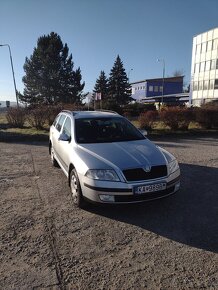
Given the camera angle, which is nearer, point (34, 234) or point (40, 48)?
point (34, 234)

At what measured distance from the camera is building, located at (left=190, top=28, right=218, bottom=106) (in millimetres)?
53219

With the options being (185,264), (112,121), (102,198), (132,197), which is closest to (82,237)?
(102,198)

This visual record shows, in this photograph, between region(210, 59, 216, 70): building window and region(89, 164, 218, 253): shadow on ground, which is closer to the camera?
region(89, 164, 218, 253): shadow on ground

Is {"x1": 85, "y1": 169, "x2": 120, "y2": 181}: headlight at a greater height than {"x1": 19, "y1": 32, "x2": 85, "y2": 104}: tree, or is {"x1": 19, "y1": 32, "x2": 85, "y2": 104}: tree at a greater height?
{"x1": 19, "y1": 32, "x2": 85, "y2": 104}: tree

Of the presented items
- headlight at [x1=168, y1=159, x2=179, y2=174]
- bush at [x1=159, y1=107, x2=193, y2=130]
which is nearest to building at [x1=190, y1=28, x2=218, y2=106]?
bush at [x1=159, y1=107, x2=193, y2=130]

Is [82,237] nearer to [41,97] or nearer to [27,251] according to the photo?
[27,251]

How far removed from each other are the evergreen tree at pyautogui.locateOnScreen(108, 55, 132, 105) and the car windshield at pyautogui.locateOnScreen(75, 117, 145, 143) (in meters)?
54.1

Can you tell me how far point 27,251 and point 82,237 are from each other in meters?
0.77

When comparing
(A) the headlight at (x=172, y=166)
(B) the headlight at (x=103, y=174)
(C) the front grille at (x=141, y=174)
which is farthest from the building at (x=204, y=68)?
(B) the headlight at (x=103, y=174)

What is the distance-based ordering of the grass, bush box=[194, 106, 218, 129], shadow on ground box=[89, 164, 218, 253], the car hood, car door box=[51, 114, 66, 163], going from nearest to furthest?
shadow on ground box=[89, 164, 218, 253], the car hood, car door box=[51, 114, 66, 163], the grass, bush box=[194, 106, 218, 129]

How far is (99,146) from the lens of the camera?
210 inches

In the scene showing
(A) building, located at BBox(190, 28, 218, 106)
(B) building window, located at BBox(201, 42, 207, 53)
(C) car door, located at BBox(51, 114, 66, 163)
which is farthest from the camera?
(B) building window, located at BBox(201, 42, 207, 53)

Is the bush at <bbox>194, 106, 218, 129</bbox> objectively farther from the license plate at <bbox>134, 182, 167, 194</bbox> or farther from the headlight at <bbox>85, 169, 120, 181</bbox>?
the headlight at <bbox>85, 169, 120, 181</bbox>

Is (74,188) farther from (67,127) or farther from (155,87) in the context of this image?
(155,87)
